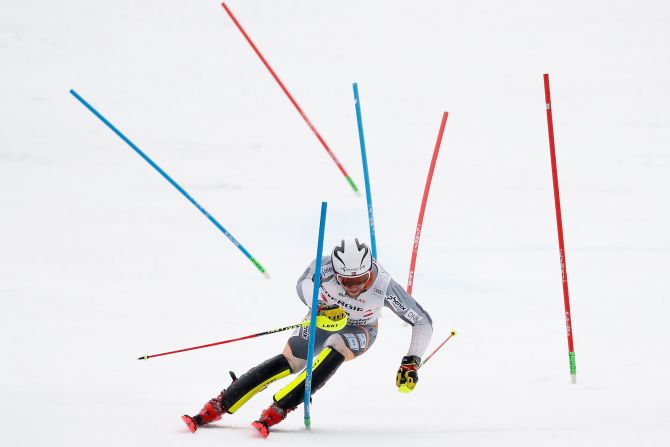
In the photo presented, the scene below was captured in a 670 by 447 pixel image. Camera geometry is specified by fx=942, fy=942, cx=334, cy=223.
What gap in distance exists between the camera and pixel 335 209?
13.1 meters

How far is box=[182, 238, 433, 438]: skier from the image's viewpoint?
4.79 metres

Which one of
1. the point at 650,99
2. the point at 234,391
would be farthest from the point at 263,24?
the point at 234,391

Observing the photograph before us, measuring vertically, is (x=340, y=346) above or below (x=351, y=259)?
below

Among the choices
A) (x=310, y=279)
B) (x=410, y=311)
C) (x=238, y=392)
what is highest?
(x=310, y=279)

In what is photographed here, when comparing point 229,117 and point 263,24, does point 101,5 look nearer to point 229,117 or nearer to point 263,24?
point 263,24

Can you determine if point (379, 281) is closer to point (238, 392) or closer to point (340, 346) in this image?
point (340, 346)

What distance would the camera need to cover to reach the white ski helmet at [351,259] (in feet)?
16.2

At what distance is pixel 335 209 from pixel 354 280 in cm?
808

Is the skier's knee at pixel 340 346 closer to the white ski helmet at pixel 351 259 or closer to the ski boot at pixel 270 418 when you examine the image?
the white ski helmet at pixel 351 259

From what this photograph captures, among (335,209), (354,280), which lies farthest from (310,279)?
(335,209)

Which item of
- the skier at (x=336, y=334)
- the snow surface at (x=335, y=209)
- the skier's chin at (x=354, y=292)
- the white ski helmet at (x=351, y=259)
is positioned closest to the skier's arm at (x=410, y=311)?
the skier at (x=336, y=334)

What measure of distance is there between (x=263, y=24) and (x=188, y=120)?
4241mm

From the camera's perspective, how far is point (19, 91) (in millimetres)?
18172

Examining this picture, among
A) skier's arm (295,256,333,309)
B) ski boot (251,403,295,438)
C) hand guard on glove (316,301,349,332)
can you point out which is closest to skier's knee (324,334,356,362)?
hand guard on glove (316,301,349,332)
